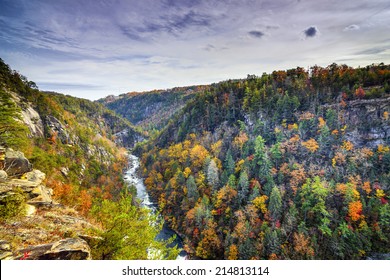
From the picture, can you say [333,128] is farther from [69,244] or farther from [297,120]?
[69,244]

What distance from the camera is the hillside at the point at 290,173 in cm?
2719

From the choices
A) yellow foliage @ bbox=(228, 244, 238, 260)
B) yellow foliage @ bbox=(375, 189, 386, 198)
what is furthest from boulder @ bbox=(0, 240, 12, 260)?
yellow foliage @ bbox=(375, 189, 386, 198)

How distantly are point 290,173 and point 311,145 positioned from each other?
8.63 metres

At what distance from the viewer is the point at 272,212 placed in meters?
30.8

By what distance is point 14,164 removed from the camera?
381 inches

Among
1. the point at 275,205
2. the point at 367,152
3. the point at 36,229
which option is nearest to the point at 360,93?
the point at 367,152

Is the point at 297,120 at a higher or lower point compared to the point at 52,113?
lower

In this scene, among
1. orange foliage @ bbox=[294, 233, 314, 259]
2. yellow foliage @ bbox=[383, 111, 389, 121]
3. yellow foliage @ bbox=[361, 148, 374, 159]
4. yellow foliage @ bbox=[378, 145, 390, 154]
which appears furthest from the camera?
yellow foliage @ bbox=[383, 111, 389, 121]

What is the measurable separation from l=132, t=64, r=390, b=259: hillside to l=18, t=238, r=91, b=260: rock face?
25.1 m

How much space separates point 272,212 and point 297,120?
23.9m

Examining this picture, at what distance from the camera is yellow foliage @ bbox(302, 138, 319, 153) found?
39.1m

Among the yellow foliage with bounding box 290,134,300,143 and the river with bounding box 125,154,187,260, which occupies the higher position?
the yellow foliage with bounding box 290,134,300,143

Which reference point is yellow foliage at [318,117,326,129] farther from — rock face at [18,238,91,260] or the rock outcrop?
the rock outcrop
